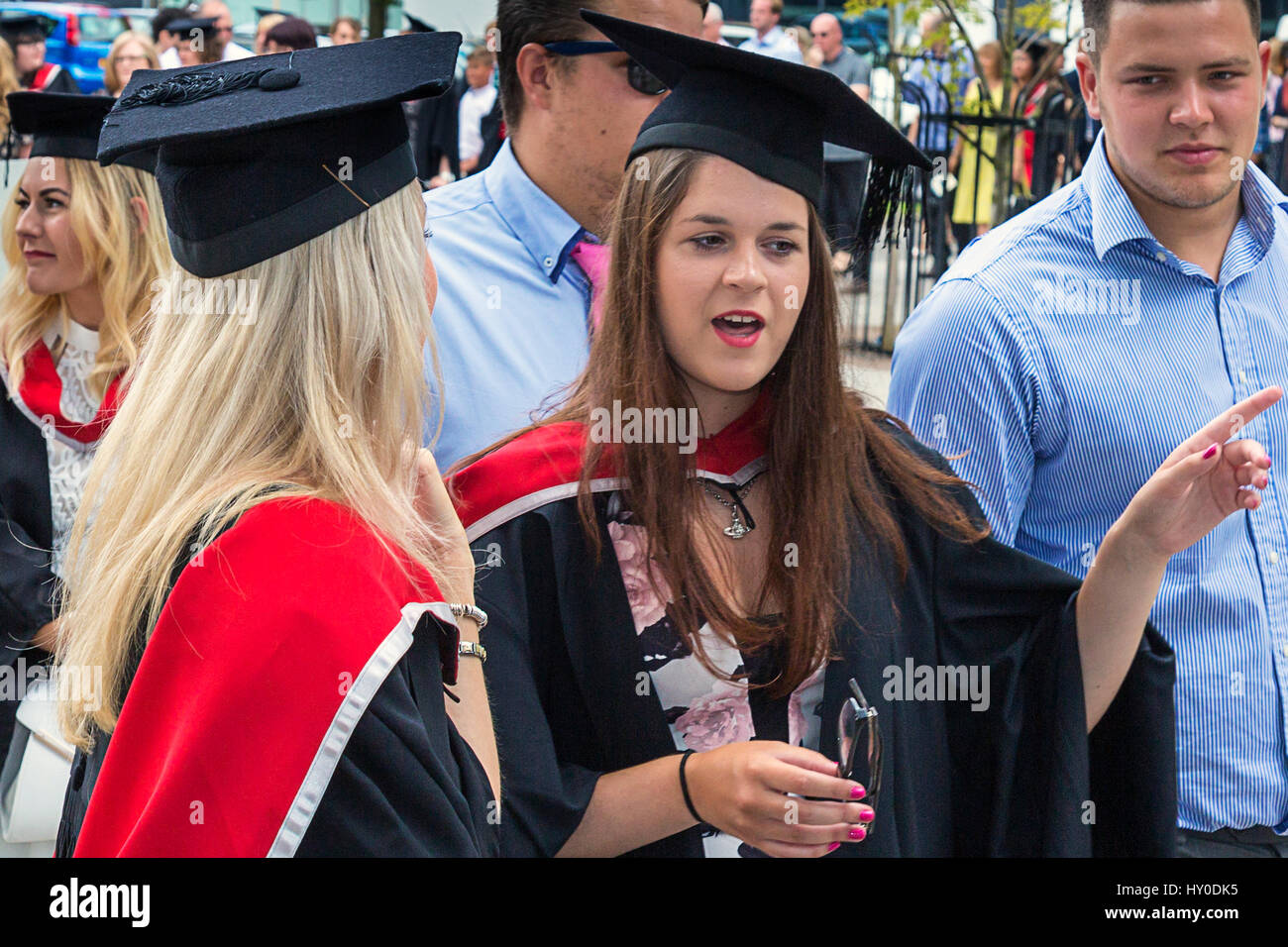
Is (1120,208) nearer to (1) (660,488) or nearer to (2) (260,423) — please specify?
(1) (660,488)

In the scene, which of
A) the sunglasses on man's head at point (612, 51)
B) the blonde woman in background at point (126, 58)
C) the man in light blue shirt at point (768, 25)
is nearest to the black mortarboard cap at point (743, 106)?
the sunglasses on man's head at point (612, 51)

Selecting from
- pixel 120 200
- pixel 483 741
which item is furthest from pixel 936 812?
pixel 120 200

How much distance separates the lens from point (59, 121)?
4.02 m

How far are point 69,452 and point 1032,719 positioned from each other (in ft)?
8.82

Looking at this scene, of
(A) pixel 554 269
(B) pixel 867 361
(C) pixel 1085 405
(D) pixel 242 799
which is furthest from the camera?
(B) pixel 867 361

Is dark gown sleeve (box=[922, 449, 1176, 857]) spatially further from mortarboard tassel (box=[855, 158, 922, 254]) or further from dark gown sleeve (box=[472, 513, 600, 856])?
dark gown sleeve (box=[472, 513, 600, 856])

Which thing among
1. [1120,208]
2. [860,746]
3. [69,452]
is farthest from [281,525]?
[69,452]

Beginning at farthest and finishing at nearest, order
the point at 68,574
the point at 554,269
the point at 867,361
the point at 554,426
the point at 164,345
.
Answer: the point at 867,361
the point at 554,269
the point at 554,426
the point at 68,574
the point at 164,345

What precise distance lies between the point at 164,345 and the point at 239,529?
383mm

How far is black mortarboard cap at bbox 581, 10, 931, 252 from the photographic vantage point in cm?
240

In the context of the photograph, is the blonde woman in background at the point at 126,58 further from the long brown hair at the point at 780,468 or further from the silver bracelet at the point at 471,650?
the silver bracelet at the point at 471,650

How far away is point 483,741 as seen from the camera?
6.71 ft

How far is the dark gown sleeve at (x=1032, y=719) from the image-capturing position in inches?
99.0
